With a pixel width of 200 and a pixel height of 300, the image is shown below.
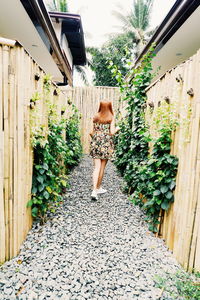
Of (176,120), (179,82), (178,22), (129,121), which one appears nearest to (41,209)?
(176,120)

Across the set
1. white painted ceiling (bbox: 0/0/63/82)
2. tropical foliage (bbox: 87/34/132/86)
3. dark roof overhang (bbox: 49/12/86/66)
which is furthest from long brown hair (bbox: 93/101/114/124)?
tropical foliage (bbox: 87/34/132/86)

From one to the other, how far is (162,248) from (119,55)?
14.0 m

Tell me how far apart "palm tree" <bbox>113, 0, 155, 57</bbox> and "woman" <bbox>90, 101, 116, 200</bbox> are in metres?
14.9

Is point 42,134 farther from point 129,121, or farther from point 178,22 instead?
point 178,22

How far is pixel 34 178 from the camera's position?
77.5 inches

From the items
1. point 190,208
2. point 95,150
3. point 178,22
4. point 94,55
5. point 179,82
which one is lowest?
point 190,208

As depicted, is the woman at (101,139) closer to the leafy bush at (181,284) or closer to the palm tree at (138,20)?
the leafy bush at (181,284)

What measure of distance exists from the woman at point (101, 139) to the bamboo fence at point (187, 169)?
1389 mm

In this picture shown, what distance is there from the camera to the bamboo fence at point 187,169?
1518 millimetres

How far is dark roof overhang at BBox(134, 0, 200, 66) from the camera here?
99.3 inches

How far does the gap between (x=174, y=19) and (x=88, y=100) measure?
4087 millimetres

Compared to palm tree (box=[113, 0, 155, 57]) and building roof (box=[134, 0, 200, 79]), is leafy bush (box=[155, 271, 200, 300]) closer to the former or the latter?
building roof (box=[134, 0, 200, 79])

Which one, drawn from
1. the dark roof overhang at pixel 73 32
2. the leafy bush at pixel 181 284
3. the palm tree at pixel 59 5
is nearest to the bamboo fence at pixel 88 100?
the dark roof overhang at pixel 73 32

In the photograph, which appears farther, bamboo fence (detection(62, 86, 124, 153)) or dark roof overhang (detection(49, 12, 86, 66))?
bamboo fence (detection(62, 86, 124, 153))
